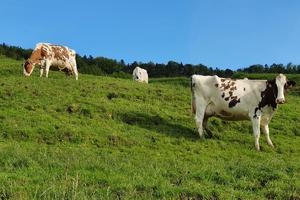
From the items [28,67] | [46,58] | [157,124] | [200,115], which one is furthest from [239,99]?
[28,67]

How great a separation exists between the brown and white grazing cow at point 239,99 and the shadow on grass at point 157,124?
582 millimetres

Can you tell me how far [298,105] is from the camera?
2877 cm

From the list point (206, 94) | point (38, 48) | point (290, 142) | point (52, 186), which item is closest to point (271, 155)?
point (290, 142)

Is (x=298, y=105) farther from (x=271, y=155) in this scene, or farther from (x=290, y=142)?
(x=271, y=155)

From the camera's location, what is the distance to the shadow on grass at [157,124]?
66.9 feet

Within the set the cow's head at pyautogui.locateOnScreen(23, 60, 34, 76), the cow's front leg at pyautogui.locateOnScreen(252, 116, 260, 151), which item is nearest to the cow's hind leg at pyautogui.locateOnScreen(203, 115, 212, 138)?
the cow's front leg at pyautogui.locateOnScreen(252, 116, 260, 151)

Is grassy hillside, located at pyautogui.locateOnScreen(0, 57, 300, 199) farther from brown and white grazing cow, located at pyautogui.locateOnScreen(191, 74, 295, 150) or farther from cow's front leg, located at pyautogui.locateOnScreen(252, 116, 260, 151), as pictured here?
brown and white grazing cow, located at pyautogui.locateOnScreen(191, 74, 295, 150)

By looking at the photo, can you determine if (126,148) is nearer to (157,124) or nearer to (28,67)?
(157,124)

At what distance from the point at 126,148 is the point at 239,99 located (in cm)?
532

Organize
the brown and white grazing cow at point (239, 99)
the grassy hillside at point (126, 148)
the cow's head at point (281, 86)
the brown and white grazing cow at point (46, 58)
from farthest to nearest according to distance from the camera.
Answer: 1. the brown and white grazing cow at point (46, 58)
2. the brown and white grazing cow at point (239, 99)
3. the cow's head at point (281, 86)
4. the grassy hillside at point (126, 148)

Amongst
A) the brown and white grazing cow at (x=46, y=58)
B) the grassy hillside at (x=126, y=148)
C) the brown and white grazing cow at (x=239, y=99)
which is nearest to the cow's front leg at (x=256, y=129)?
the brown and white grazing cow at (x=239, y=99)

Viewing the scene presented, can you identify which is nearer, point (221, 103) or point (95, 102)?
point (221, 103)

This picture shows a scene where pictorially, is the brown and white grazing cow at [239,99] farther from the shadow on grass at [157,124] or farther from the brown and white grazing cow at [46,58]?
the brown and white grazing cow at [46,58]

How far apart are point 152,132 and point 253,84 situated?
14.2 feet
